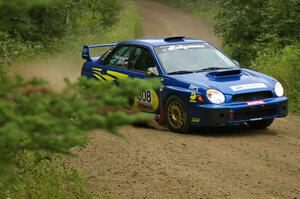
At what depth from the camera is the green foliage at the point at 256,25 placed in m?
17.5

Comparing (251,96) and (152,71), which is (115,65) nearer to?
(152,71)

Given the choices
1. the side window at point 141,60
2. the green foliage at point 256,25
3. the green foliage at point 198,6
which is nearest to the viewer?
the side window at point 141,60

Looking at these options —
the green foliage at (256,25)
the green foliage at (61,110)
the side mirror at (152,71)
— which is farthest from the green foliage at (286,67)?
the green foliage at (61,110)

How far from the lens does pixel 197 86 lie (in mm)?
10117

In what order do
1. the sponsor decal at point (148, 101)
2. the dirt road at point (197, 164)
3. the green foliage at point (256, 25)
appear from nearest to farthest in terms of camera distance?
the dirt road at point (197, 164) < the sponsor decal at point (148, 101) < the green foliage at point (256, 25)

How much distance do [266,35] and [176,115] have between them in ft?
26.0

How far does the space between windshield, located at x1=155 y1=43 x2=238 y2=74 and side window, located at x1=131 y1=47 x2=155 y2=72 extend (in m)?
0.19

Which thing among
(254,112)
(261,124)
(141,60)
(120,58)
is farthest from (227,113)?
(120,58)

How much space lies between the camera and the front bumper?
995 centimetres

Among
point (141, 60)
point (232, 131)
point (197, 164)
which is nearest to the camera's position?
point (197, 164)

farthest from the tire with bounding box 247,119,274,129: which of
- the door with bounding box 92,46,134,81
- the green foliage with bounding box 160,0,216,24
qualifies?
the green foliage with bounding box 160,0,216,24

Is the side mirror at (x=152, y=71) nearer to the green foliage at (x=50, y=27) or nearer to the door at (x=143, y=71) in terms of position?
the door at (x=143, y=71)

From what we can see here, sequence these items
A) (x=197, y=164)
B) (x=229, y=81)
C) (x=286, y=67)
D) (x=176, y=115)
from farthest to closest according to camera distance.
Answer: (x=286, y=67) < (x=176, y=115) < (x=229, y=81) < (x=197, y=164)

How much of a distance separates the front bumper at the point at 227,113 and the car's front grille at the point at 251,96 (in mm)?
95
